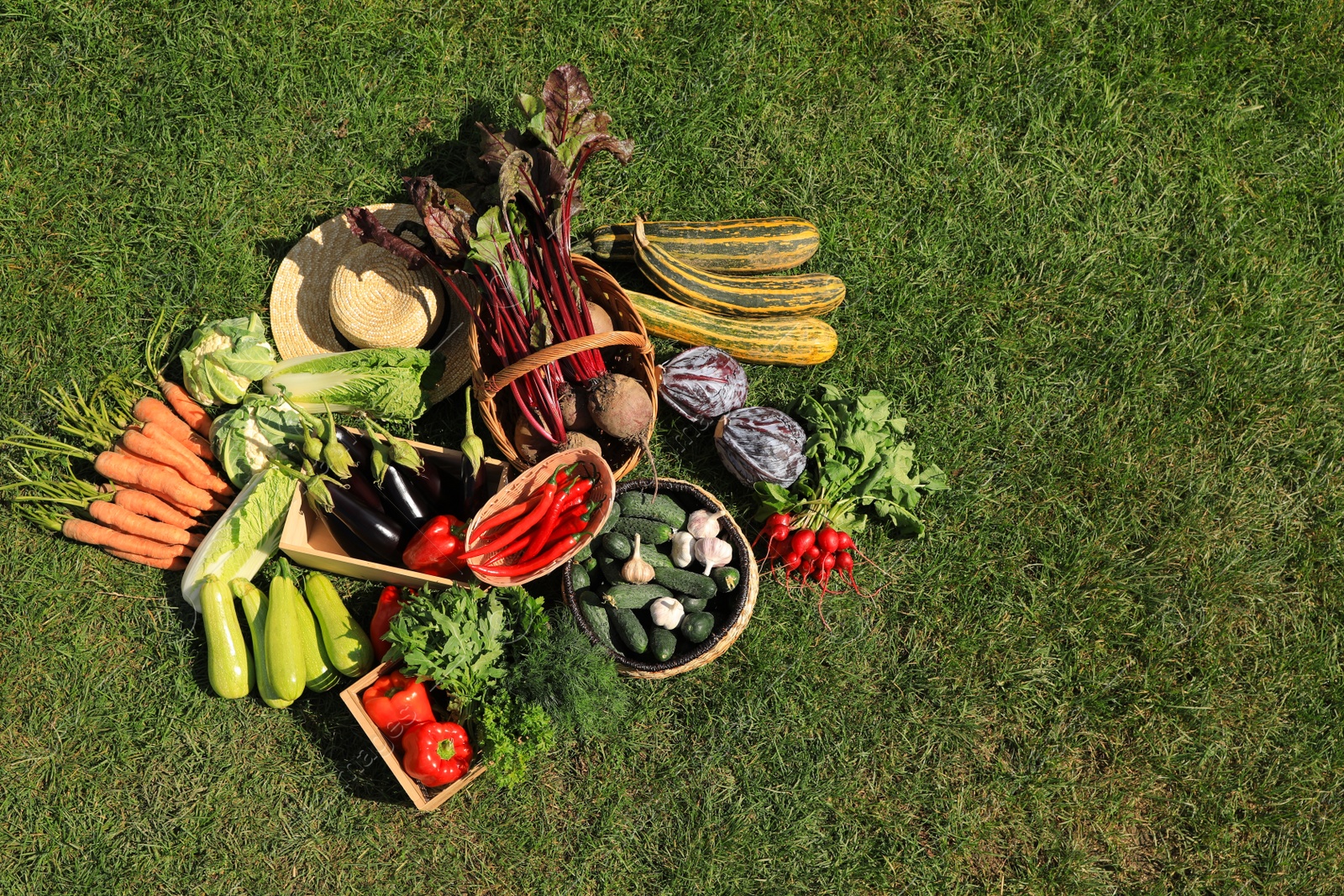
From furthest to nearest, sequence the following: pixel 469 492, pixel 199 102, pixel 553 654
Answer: pixel 199 102 → pixel 469 492 → pixel 553 654

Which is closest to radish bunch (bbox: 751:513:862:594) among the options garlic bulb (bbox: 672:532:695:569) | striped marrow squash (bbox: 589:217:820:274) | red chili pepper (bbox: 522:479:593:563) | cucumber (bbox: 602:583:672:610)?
garlic bulb (bbox: 672:532:695:569)

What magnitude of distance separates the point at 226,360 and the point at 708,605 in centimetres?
275

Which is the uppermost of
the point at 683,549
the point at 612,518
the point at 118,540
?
the point at 612,518

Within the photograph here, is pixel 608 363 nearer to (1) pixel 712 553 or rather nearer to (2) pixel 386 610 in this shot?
(1) pixel 712 553

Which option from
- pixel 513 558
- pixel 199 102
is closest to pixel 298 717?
pixel 513 558

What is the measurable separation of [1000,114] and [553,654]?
13.1 ft

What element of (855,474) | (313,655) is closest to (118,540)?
(313,655)

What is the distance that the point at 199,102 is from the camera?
5.06 metres

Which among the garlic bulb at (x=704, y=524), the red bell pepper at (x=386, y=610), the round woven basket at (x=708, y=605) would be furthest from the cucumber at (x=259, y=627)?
the garlic bulb at (x=704, y=524)

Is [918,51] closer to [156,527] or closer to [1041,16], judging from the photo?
[1041,16]

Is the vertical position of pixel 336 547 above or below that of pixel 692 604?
above

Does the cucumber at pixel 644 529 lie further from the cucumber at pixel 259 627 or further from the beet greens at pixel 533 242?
the cucumber at pixel 259 627

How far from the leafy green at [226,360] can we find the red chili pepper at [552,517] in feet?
5.65

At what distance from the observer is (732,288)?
471cm
